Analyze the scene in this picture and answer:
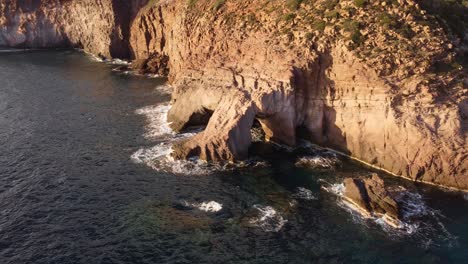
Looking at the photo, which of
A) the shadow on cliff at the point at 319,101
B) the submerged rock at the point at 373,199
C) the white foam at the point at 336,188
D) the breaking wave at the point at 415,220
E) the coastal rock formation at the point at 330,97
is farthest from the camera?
the shadow on cliff at the point at 319,101

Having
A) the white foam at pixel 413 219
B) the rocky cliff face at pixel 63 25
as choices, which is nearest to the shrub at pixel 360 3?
the white foam at pixel 413 219

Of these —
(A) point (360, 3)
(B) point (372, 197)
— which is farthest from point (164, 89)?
(B) point (372, 197)

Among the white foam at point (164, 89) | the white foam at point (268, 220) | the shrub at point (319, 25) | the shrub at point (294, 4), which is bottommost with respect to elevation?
the white foam at point (268, 220)

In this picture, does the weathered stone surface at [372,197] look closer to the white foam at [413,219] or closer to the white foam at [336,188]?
the white foam at [413,219]

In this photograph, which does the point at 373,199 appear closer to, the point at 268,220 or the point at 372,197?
the point at 372,197

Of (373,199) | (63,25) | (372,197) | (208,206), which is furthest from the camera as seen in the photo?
(63,25)

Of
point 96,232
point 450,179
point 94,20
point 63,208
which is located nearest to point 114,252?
point 96,232

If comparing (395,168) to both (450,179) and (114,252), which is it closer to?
(450,179)
